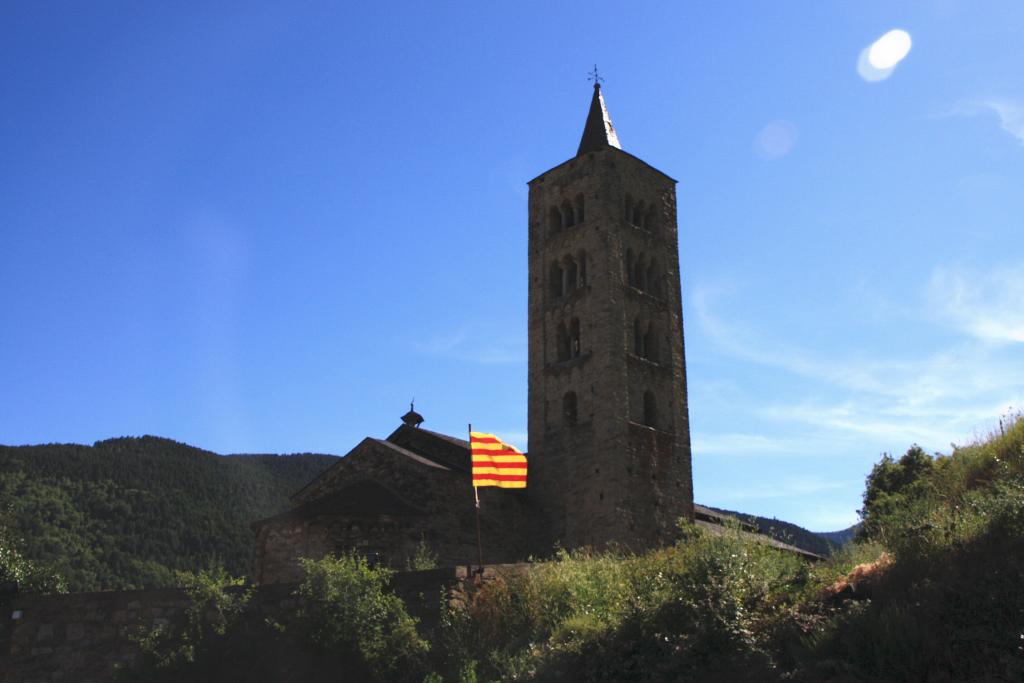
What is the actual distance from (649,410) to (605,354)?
2.67 metres

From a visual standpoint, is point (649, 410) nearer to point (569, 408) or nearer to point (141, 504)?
point (569, 408)

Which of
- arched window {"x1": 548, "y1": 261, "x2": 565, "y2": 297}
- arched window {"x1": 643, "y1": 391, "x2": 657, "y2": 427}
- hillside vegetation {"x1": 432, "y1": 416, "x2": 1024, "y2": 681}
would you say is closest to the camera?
hillside vegetation {"x1": 432, "y1": 416, "x2": 1024, "y2": 681}

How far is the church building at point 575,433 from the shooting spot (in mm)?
25266

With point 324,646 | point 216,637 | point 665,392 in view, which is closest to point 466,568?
point 324,646

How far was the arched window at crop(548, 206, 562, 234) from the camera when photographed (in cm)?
3628

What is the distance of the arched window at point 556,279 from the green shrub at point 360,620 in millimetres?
21142

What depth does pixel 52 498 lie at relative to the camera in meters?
63.7

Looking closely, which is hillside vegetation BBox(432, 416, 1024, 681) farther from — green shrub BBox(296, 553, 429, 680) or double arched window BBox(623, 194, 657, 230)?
double arched window BBox(623, 194, 657, 230)

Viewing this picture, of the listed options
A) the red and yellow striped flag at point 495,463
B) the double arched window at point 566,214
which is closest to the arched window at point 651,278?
the double arched window at point 566,214

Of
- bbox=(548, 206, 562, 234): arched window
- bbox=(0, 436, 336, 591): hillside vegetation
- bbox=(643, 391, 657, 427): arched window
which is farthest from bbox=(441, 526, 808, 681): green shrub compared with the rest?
bbox=(0, 436, 336, 591): hillside vegetation

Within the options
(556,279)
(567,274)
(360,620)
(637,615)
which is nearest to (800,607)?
(637,615)

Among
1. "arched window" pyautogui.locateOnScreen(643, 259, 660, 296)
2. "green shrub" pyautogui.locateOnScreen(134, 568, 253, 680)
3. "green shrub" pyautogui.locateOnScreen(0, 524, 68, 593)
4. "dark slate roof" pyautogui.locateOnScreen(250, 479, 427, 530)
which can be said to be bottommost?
"green shrub" pyautogui.locateOnScreen(134, 568, 253, 680)

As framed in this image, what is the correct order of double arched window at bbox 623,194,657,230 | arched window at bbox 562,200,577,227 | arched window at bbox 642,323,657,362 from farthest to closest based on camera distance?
arched window at bbox 562,200,577,227, double arched window at bbox 623,194,657,230, arched window at bbox 642,323,657,362

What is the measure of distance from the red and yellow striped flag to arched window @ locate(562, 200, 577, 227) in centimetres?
1745
